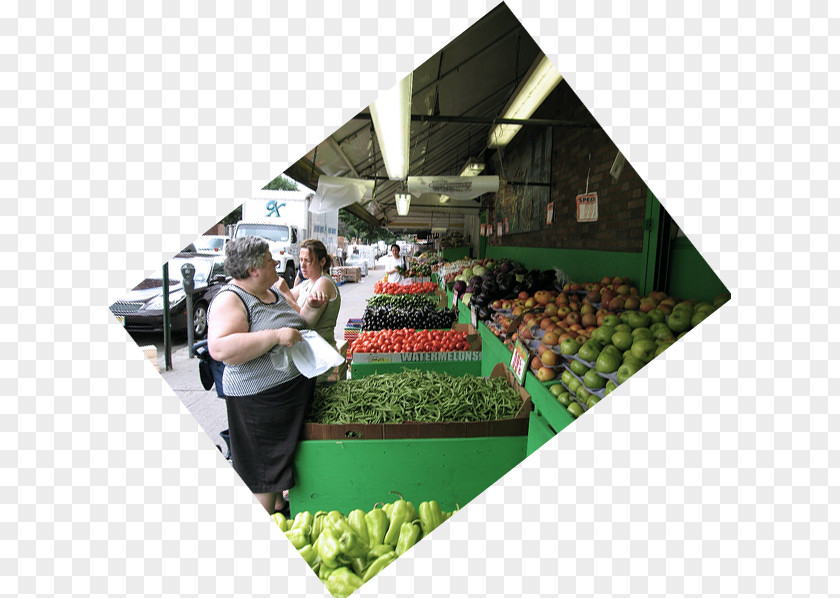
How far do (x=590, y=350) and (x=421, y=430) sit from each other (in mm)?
1122

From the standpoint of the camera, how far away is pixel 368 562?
75.8 inches

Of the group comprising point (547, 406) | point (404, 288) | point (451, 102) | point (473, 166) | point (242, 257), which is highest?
point (451, 102)

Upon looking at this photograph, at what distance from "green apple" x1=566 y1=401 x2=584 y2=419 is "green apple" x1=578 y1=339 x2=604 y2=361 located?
0.92ft

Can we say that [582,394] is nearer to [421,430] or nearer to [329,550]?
[421,430]

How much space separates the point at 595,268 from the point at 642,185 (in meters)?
1.26

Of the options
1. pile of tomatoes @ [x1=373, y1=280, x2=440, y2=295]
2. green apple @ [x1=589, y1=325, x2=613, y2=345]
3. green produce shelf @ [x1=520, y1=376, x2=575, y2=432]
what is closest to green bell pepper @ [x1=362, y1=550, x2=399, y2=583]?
green produce shelf @ [x1=520, y1=376, x2=575, y2=432]

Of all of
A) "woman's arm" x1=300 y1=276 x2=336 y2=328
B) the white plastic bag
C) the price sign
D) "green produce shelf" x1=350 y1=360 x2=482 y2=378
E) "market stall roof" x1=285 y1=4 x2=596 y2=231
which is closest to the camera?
the white plastic bag

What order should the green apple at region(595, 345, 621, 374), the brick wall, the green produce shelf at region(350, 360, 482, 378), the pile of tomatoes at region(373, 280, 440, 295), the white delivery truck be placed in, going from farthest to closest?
1. the white delivery truck
2. the pile of tomatoes at region(373, 280, 440, 295)
3. the green produce shelf at region(350, 360, 482, 378)
4. the brick wall
5. the green apple at region(595, 345, 621, 374)

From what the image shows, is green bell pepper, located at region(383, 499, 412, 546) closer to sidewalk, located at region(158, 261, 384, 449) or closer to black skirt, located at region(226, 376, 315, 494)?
black skirt, located at region(226, 376, 315, 494)

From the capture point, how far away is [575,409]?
2400 millimetres

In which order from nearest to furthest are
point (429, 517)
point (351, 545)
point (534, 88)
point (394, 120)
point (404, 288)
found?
point (351, 545), point (429, 517), point (394, 120), point (534, 88), point (404, 288)

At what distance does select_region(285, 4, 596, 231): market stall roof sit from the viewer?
16.4ft

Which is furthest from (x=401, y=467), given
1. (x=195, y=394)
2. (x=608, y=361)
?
(x=195, y=394)

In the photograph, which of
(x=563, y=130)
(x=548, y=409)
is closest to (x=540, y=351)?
(x=548, y=409)
